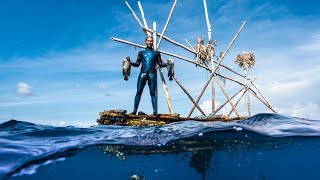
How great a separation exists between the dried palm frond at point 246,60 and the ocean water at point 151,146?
19296 mm

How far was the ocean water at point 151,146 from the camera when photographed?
434 inches

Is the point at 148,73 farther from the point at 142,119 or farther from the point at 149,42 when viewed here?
the point at 142,119

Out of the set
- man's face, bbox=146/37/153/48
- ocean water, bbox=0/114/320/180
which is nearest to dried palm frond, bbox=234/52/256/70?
ocean water, bbox=0/114/320/180

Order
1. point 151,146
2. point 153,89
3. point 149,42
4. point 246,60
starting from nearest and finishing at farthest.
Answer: point 151,146, point 153,89, point 149,42, point 246,60

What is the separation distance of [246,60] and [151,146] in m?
26.8

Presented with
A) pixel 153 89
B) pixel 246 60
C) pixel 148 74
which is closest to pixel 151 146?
pixel 153 89

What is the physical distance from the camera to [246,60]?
120ft

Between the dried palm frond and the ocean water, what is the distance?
19.3 metres

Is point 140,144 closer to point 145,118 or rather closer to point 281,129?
point 145,118

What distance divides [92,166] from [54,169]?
267cm

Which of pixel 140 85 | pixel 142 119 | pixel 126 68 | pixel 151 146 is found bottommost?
pixel 151 146

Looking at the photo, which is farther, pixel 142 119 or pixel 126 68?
pixel 126 68

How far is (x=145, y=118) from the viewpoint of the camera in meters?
12.8

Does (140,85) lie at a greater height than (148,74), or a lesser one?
lesser
